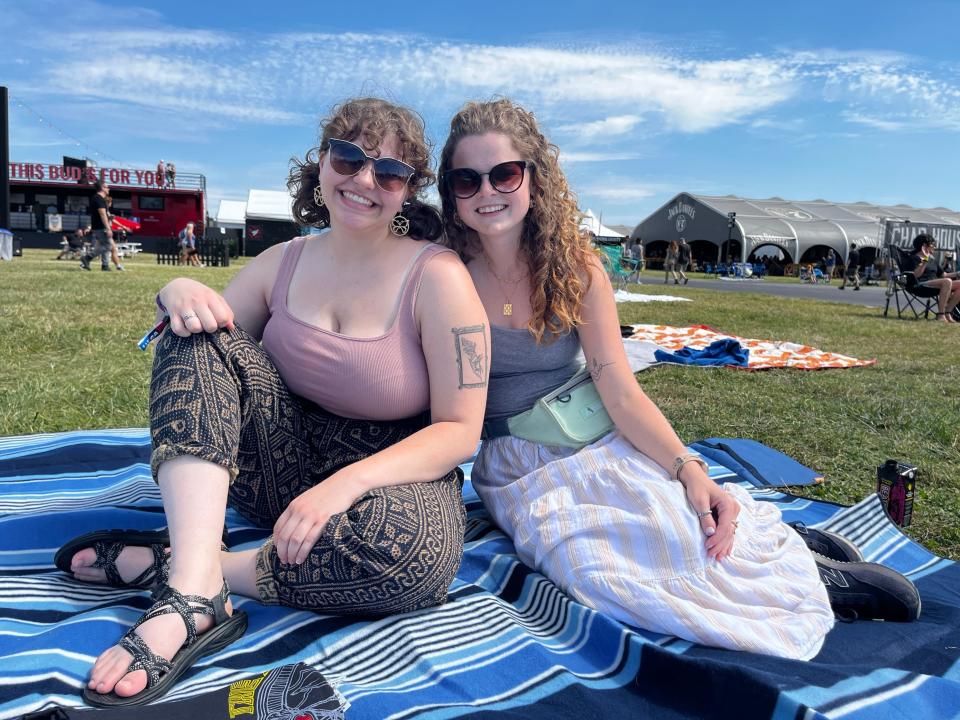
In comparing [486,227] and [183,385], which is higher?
[486,227]

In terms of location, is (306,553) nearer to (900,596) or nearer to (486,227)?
(486,227)

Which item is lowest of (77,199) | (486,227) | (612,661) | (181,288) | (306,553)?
(612,661)

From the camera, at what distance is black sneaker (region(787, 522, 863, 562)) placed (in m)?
2.12

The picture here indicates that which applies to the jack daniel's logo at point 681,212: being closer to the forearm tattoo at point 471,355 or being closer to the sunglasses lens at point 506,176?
the sunglasses lens at point 506,176

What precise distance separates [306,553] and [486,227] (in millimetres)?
1020

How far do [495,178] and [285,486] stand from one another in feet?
3.41

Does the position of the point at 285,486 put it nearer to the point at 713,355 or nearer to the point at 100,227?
the point at 713,355

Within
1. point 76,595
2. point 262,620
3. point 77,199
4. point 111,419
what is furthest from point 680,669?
point 77,199

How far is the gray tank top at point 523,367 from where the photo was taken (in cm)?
221

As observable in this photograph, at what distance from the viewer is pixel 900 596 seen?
6.30ft

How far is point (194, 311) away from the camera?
1832 millimetres

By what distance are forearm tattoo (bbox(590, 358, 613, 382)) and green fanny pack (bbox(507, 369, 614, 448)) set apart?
1.7 inches

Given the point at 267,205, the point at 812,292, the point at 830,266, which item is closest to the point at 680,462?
the point at 812,292

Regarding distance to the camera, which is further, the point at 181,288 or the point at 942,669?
the point at 181,288
